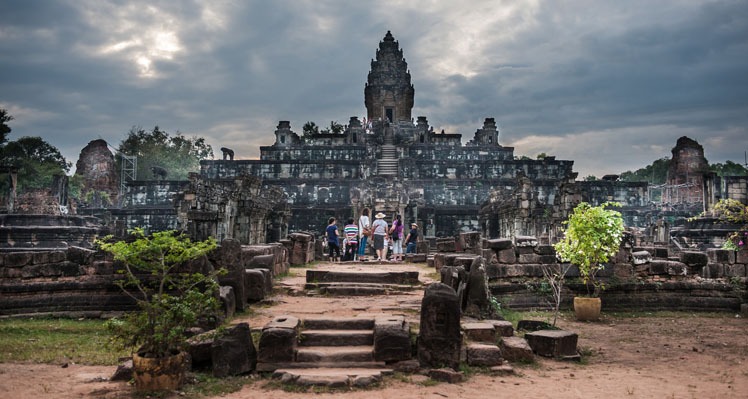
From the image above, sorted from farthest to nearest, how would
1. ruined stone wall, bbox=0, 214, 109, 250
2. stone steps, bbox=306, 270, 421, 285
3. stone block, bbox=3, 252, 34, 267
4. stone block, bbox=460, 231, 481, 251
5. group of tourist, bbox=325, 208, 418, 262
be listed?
ruined stone wall, bbox=0, 214, 109, 250, group of tourist, bbox=325, 208, 418, 262, stone block, bbox=460, 231, 481, 251, stone steps, bbox=306, 270, 421, 285, stone block, bbox=3, 252, 34, 267

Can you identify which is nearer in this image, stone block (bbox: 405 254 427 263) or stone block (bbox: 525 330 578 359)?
stone block (bbox: 525 330 578 359)

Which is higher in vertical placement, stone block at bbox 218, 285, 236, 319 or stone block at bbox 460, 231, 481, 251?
stone block at bbox 460, 231, 481, 251

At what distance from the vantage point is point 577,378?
606 centimetres

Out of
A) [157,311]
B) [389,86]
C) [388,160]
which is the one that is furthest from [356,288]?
[389,86]

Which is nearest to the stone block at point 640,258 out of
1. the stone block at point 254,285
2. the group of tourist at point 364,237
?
the group of tourist at point 364,237

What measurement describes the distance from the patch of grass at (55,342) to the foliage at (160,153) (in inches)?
1871

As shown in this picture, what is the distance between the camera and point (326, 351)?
20.6ft

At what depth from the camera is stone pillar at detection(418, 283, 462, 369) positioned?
6020 millimetres

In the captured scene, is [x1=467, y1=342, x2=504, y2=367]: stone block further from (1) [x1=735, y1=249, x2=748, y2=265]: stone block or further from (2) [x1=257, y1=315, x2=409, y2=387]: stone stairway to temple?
(1) [x1=735, y1=249, x2=748, y2=265]: stone block

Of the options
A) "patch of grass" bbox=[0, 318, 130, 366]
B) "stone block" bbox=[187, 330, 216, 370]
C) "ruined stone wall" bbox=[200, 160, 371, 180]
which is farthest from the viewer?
"ruined stone wall" bbox=[200, 160, 371, 180]

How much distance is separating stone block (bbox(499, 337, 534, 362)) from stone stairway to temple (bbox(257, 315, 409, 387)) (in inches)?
52.0

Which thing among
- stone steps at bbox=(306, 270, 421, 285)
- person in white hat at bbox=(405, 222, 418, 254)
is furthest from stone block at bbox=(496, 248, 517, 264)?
person in white hat at bbox=(405, 222, 418, 254)

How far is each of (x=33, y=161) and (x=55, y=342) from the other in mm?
41500

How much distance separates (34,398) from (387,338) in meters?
3.47
